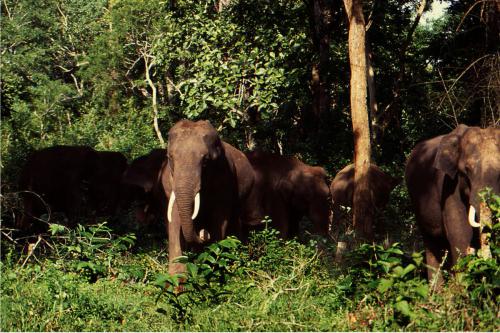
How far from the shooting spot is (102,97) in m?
40.2

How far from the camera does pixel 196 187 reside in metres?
12.1

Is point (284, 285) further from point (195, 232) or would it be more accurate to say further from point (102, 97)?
point (102, 97)

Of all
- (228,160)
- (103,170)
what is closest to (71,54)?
(103,170)

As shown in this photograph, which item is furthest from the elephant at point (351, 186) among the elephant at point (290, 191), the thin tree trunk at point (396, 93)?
the thin tree trunk at point (396, 93)

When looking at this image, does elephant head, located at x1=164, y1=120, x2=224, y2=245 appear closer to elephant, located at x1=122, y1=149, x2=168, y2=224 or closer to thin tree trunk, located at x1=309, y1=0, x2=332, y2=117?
elephant, located at x1=122, y1=149, x2=168, y2=224

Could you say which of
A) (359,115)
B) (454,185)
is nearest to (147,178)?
(359,115)

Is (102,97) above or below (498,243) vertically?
above

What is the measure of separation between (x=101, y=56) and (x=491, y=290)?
32.4m

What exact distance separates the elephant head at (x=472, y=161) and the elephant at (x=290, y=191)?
17.9 ft

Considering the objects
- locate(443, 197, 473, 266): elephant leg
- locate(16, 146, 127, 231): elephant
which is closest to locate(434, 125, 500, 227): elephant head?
locate(443, 197, 473, 266): elephant leg

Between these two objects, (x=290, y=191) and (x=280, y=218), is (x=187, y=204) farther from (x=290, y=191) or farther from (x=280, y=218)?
(x=290, y=191)

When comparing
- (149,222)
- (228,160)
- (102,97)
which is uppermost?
(102,97)

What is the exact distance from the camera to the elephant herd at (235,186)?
11086 millimetres

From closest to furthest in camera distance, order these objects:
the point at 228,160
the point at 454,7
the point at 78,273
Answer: the point at 78,273 < the point at 228,160 < the point at 454,7
